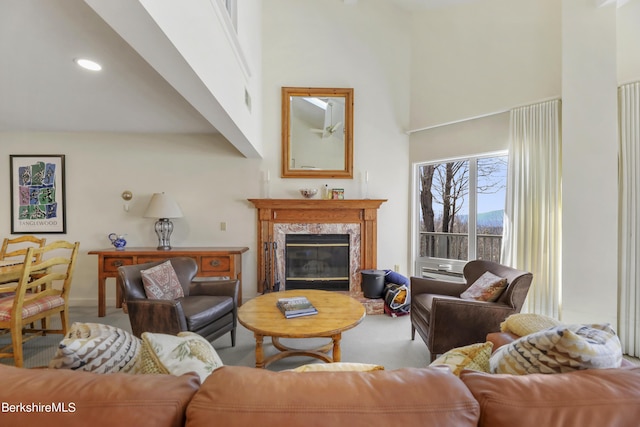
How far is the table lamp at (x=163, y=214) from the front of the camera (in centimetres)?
336

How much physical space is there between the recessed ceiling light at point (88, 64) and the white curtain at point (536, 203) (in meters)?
3.86

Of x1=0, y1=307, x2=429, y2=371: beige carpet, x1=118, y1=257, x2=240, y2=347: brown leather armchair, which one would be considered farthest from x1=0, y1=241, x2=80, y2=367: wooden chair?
x1=118, y1=257, x2=240, y2=347: brown leather armchair

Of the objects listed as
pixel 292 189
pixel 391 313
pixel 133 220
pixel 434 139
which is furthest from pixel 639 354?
pixel 133 220

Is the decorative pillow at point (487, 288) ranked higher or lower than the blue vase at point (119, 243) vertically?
lower

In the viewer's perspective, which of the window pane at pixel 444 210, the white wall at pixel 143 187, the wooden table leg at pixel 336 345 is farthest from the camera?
the white wall at pixel 143 187

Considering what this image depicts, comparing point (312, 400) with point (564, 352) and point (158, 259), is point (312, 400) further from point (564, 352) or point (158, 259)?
point (158, 259)

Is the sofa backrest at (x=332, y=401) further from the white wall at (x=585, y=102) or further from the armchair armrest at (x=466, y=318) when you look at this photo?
the white wall at (x=585, y=102)

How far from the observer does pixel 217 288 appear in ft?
8.37

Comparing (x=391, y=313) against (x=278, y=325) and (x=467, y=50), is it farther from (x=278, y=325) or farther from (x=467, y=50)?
(x=467, y=50)

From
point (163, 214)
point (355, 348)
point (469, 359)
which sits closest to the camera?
point (469, 359)

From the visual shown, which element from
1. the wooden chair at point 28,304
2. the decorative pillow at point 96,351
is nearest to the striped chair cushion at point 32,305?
the wooden chair at point 28,304

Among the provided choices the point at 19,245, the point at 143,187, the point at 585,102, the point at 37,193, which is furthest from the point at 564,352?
the point at 19,245

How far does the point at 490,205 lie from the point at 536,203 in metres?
0.54

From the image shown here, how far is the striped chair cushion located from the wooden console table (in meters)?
0.83
